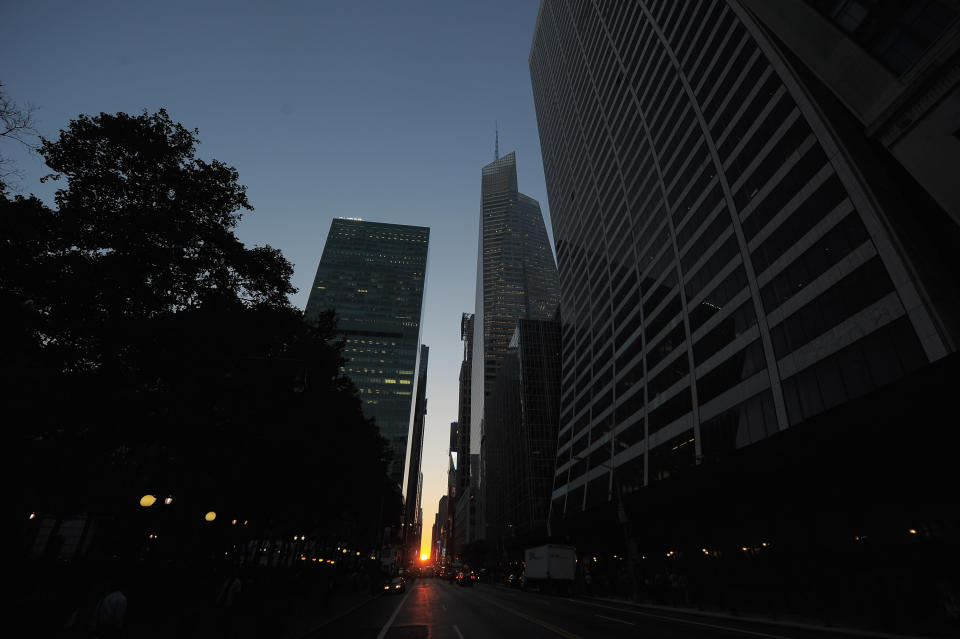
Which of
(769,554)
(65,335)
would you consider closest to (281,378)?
(65,335)

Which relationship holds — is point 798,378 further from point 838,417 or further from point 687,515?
point 687,515

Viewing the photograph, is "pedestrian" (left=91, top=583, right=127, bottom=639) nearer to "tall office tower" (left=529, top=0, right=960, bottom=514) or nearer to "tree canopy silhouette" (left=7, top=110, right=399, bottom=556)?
"tree canopy silhouette" (left=7, top=110, right=399, bottom=556)

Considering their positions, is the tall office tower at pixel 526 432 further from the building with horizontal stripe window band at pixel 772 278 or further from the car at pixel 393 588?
the car at pixel 393 588

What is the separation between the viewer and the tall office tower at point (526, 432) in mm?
91375

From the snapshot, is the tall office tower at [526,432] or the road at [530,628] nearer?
the road at [530,628]

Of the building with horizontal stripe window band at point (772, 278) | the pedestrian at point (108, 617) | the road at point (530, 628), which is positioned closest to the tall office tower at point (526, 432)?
the building with horizontal stripe window band at point (772, 278)

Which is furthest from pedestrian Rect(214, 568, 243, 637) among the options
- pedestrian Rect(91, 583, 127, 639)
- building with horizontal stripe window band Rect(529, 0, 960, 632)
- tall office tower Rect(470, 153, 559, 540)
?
tall office tower Rect(470, 153, 559, 540)

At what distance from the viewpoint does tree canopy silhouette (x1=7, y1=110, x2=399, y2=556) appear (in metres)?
12.2

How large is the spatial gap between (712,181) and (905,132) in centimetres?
2865

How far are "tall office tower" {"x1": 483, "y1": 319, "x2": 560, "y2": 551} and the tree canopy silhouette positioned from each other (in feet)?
245

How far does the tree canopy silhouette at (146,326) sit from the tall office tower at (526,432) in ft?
245

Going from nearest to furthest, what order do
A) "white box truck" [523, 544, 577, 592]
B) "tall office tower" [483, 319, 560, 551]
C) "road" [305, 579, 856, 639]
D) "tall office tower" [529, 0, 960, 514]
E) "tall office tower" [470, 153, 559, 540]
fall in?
"road" [305, 579, 856, 639]
"tall office tower" [529, 0, 960, 514]
"white box truck" [523, 544, 577, 592]
"tall office tower" [483, 319, 560, 551]
"tall office tower" [470, 153, 559, 540]

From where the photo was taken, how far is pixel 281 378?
64.0ft

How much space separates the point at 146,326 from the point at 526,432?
3580 inches
